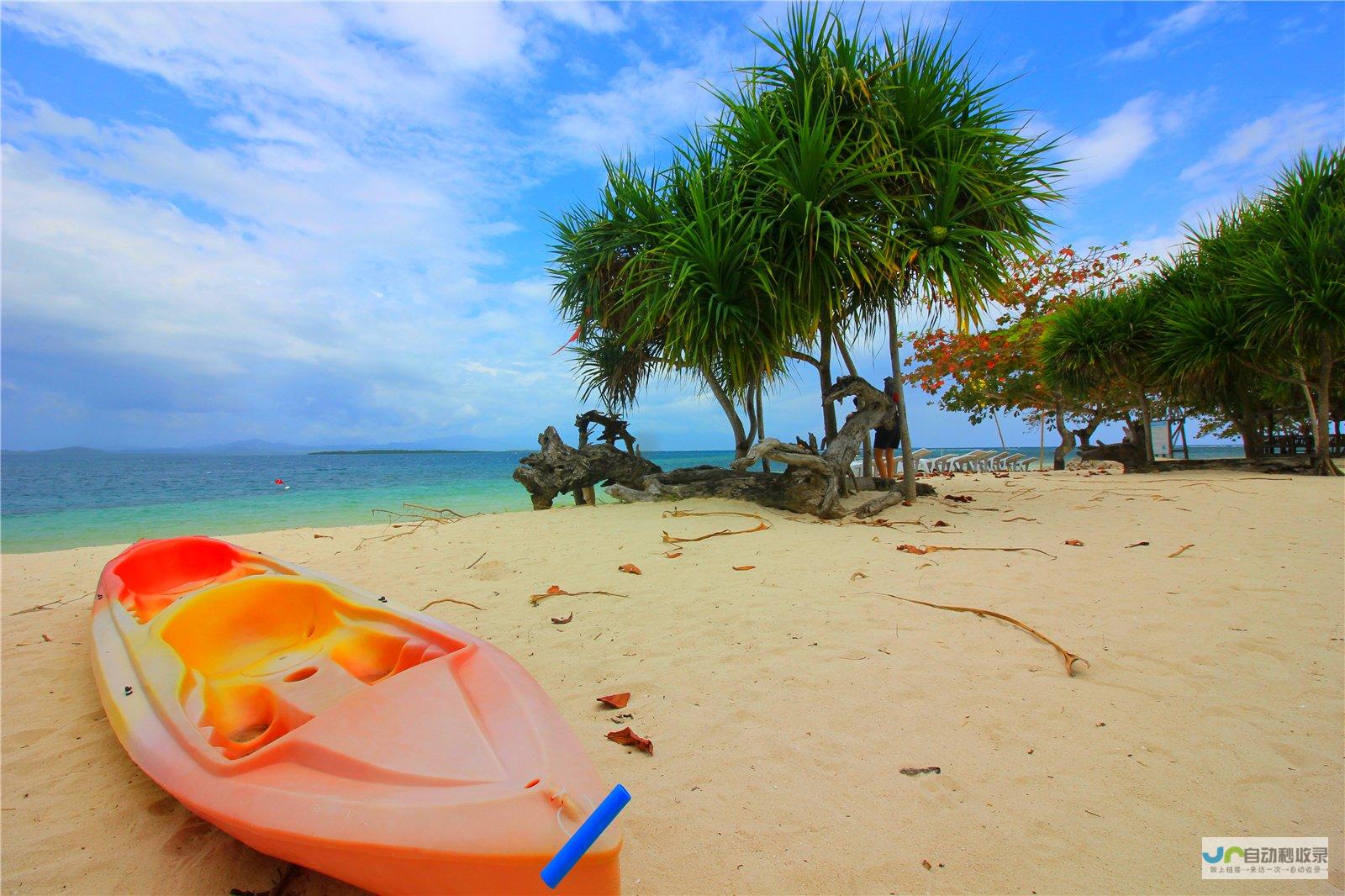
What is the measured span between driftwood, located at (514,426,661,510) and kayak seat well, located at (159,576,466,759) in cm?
503

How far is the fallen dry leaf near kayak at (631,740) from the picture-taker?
168 centimetres

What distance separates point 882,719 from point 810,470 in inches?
160

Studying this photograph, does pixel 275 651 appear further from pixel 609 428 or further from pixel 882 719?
pixel 609 428

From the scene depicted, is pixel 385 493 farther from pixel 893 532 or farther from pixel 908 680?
pixel 908 680

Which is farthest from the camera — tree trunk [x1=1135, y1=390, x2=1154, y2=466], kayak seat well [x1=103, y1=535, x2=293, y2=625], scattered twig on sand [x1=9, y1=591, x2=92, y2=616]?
tree trunk [x1=1135, y1=390, x2=1154, y2=466]

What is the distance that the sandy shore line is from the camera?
4.17 feet

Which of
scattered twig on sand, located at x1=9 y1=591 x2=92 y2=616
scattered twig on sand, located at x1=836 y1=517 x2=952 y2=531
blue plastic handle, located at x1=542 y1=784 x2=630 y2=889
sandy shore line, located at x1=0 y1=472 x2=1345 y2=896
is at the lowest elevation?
sandy shore line, located at x1=0 y1=472 x2=1345 y2=896

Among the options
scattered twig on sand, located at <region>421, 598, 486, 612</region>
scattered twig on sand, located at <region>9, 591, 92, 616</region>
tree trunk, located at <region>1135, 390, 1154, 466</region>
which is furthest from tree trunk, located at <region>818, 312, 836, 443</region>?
tree trunk, located at <region>1135, 390, 1154, 466</region>

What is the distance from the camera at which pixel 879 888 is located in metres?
1.18

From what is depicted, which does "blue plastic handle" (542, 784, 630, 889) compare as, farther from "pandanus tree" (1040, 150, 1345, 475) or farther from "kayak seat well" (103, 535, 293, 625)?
"pandanus tree" (1040, 150, 1345, 475)

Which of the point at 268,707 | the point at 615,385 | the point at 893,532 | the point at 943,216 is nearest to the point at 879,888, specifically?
the point at 268,707

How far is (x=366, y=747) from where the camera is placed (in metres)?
1.23

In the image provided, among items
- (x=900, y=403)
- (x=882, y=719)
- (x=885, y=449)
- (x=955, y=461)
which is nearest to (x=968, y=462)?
(x=955, y=461)

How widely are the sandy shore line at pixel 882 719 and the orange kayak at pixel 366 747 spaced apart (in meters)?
0.23
